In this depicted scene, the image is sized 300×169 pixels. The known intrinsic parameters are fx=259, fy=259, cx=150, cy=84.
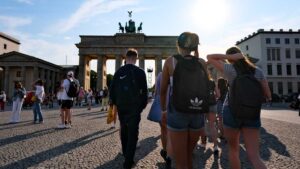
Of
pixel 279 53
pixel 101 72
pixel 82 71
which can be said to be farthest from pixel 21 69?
pixel 279 53

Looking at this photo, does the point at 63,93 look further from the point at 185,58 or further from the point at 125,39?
the point at 125,39

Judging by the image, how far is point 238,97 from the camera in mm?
3223

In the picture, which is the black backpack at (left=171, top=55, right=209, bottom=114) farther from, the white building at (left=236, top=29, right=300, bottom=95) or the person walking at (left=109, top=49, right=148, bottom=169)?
the white building at (left=236, top=29, right=300, bottom=95)

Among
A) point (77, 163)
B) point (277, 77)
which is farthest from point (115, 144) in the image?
point (277, 77)

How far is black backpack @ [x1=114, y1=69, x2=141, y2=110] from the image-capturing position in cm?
455

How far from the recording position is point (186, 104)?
9.12 feet

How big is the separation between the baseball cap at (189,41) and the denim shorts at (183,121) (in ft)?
2.38

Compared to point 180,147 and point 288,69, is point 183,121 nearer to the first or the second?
point 180,147

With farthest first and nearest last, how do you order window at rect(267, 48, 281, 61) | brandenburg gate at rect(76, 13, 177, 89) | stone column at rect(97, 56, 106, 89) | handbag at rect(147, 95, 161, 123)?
1. window at rect(267, 48, 281, 61)
2. brandenburg gate at rect(76, 13, 177, 89)
3. stone column at rect(97, 56, 106, 89)
4. handbag at rect(147, 95, 161, 123)

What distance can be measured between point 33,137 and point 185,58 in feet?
22.6

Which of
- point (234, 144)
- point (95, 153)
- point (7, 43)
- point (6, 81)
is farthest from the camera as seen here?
point (7, 43)

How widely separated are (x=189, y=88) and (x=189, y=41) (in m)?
0.62

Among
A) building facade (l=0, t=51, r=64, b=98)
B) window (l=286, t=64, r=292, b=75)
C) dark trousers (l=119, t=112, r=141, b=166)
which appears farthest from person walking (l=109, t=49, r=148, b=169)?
window (l=286, t=64, r=292, b=75)

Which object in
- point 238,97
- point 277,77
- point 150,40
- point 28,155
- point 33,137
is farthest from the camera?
point 277,77
